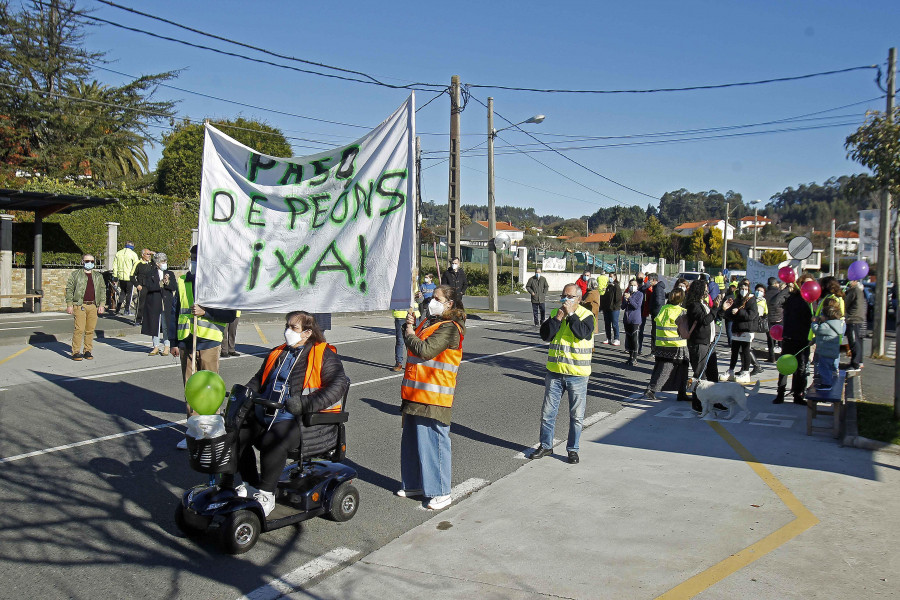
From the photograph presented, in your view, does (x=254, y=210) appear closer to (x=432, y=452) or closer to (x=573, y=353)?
(x=432, y=452)

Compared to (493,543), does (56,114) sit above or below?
above

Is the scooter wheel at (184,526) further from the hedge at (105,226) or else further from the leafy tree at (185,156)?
the leafy tree at (185,156)

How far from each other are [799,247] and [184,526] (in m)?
14.4

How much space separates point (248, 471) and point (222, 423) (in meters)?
0.58

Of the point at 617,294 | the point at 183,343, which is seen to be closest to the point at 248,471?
the point at 183,343

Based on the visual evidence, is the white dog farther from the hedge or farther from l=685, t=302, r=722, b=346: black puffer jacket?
the hedge

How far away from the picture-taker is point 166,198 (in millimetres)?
26766

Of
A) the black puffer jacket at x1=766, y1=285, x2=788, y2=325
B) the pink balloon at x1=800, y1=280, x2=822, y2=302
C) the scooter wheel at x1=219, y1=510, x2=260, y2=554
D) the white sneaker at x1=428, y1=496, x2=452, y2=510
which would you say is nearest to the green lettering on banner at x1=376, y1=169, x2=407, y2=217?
the white sneaker at x1=428, y1=496, x2=452, y2=510

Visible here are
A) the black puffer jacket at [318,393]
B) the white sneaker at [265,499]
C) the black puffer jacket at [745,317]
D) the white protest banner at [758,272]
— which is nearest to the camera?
the white sneaker at [265,499]

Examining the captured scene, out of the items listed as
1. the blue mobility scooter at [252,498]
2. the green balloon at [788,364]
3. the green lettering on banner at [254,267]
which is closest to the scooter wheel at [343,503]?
the blue mobility scooter at [252,498]

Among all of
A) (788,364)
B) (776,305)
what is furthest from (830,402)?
(776,305)

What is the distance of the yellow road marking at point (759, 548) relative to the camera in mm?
4211

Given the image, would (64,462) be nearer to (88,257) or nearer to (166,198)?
(88,257)

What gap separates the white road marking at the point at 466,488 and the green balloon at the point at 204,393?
2.09 m
